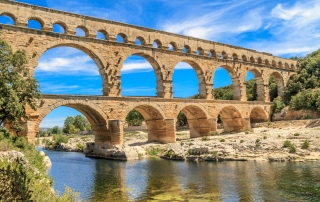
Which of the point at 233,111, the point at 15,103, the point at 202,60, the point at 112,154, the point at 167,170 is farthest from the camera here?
the point at 233,111

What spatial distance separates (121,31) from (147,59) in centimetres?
Answer: 441

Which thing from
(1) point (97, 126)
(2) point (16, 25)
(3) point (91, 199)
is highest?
(2) point (16, 25)

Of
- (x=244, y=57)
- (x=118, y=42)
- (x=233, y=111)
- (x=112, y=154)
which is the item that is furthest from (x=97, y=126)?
(x=244, y=57)

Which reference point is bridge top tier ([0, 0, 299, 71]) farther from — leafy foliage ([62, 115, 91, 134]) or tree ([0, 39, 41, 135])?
leafy foliage ([62, 115, 91, 134])

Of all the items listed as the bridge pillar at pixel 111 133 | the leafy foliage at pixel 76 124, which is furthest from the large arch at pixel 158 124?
the leafy foliage at pixel 76 124

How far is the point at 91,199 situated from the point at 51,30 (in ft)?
58.4

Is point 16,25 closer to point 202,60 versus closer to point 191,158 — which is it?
point 191,158

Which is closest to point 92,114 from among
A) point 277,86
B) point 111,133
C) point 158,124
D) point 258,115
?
point 111,133

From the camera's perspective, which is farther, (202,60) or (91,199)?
(202,60)

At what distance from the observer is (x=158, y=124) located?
3303 centimetres

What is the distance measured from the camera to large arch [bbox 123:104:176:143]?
3203 centimetres

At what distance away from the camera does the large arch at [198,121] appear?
36281 millimetres

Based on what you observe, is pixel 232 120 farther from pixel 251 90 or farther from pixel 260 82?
pixel 251 90

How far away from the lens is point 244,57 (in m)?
43.0
